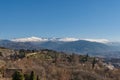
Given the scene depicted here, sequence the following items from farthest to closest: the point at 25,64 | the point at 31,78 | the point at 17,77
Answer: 1. the point at 25,64
2. the point at 31,78
3. the point at 17,77

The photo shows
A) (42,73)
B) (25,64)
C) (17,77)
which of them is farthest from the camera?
(25,64)

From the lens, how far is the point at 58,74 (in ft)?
552

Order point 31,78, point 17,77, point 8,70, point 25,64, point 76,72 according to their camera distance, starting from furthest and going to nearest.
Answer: point 25,64
point 76,72
point 8,70
point 31,78
point 17,77

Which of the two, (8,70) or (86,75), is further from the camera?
(86,75)

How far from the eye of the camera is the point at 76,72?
176 m

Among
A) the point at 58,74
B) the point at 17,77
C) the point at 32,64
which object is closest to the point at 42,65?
the point at 32,64

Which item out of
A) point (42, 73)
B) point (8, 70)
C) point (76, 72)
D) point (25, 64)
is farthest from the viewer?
point (25, 64)

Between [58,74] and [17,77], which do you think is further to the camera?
[58,74]

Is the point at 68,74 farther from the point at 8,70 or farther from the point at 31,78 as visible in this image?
the point at 31,78

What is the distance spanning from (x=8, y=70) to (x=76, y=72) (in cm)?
4181

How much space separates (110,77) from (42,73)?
41916mm

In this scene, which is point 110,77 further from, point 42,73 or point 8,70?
point 8,70

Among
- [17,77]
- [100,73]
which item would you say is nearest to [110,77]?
[100,73]

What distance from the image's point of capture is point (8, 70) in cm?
15138
